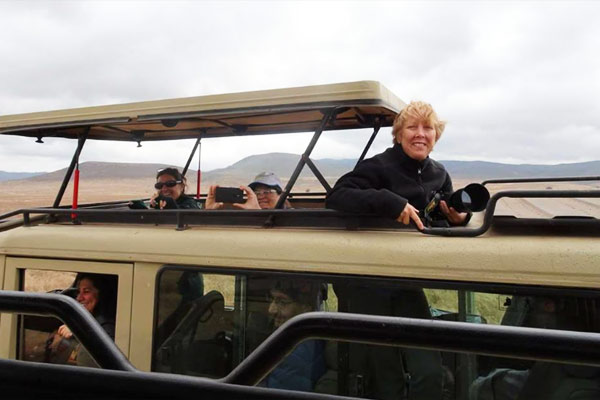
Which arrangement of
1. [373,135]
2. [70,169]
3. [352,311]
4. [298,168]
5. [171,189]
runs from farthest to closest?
[171,189]
[373,135]
[70,169]
[298,168]
[352,311]

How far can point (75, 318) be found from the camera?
52.2 inches

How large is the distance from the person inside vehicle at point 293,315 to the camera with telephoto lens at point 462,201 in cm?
71

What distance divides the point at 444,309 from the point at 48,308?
1646 millimetres

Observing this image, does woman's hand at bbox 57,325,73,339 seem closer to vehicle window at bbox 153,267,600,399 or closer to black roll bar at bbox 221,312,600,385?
vehicle window at bbox 153,267,600,399

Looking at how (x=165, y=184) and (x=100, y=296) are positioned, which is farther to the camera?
(x=165, y=184)

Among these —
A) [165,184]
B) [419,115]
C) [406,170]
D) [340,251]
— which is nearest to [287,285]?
[340,251]

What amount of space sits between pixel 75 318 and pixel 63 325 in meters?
1.72

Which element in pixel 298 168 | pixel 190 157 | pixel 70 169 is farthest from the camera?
pixel 190 157

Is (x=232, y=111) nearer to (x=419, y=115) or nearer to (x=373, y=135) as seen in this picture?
(x=419, y=115)

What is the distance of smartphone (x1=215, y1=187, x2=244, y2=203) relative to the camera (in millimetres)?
3092

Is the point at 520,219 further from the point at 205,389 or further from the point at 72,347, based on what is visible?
the point at 72,347

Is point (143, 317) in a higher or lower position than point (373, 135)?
lower

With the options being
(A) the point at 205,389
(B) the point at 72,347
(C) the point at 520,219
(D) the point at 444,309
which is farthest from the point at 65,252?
(C) the point at 520,219

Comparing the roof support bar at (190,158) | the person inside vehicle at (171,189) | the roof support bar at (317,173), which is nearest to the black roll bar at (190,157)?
the roof support bar at (190,158)
